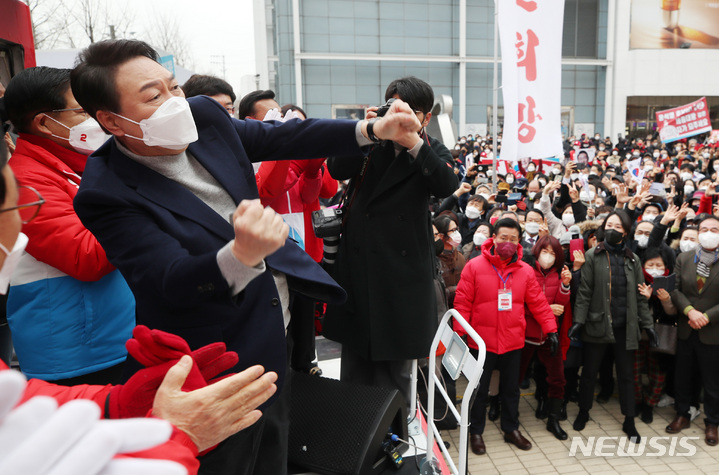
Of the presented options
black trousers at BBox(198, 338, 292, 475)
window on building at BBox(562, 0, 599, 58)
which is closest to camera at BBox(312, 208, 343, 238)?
black trousers at BBox(198, 338, 292, 475)

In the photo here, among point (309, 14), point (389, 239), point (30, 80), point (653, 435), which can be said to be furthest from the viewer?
point (309, 14)

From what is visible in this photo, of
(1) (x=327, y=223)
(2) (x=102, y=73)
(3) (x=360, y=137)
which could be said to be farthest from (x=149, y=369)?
(1) (x=327, y=223)

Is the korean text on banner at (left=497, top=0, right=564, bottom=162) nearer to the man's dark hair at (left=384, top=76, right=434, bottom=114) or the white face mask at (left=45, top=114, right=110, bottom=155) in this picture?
the man's dark hair at (left=384, top=76, right=434, bottom=114)

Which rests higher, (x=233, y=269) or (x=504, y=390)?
(x=233, y=269)

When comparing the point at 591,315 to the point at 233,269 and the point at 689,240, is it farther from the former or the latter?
the point at 233,269

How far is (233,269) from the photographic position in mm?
1159

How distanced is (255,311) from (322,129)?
638 mm

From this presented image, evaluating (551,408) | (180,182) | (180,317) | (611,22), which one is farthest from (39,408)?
(611,22)

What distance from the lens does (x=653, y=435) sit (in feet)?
15.9

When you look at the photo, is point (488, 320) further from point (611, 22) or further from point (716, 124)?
point (716, 124)

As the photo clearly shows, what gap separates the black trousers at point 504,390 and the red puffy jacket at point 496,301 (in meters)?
0.13

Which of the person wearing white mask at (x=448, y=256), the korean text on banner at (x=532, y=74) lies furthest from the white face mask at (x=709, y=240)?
the person wearing white mask at (x=448, y=256)

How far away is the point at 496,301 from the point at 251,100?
2561 millimetres

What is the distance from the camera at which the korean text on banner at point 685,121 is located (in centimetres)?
1350
